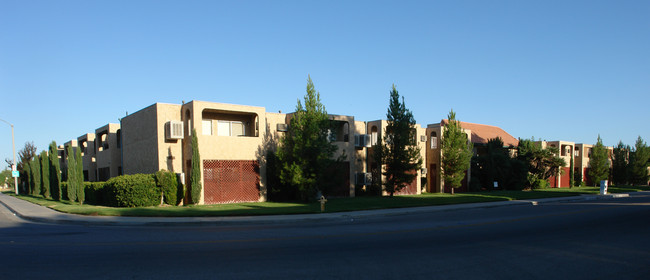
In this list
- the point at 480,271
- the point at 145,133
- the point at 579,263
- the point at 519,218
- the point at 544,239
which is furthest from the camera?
the point at 145,133

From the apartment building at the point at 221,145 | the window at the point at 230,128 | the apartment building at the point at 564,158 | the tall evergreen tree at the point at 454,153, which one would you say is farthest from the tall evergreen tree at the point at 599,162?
the window at the point at 230,128

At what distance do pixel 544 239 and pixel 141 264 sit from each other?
31.5 ft

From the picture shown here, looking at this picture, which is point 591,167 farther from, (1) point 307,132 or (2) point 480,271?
(2) point 480,271

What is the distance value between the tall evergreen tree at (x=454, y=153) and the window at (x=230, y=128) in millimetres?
15048

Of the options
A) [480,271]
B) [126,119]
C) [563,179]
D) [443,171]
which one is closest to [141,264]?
[480,271]

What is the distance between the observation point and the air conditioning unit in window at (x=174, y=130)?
2020cm

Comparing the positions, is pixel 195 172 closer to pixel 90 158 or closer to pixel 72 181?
pixel 72 181

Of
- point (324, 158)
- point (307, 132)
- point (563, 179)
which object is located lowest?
point (563, 179)

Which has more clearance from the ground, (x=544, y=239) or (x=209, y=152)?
(x=209, y=152)

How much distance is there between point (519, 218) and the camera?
1505cm

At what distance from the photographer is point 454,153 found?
28.5 metres

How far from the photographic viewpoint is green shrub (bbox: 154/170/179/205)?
19.9m

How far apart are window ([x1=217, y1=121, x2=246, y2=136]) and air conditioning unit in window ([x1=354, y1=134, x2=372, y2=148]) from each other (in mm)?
7413

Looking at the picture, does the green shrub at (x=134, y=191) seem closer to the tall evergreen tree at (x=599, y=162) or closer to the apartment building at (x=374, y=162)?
the apartment building at (x=374, y=162)
